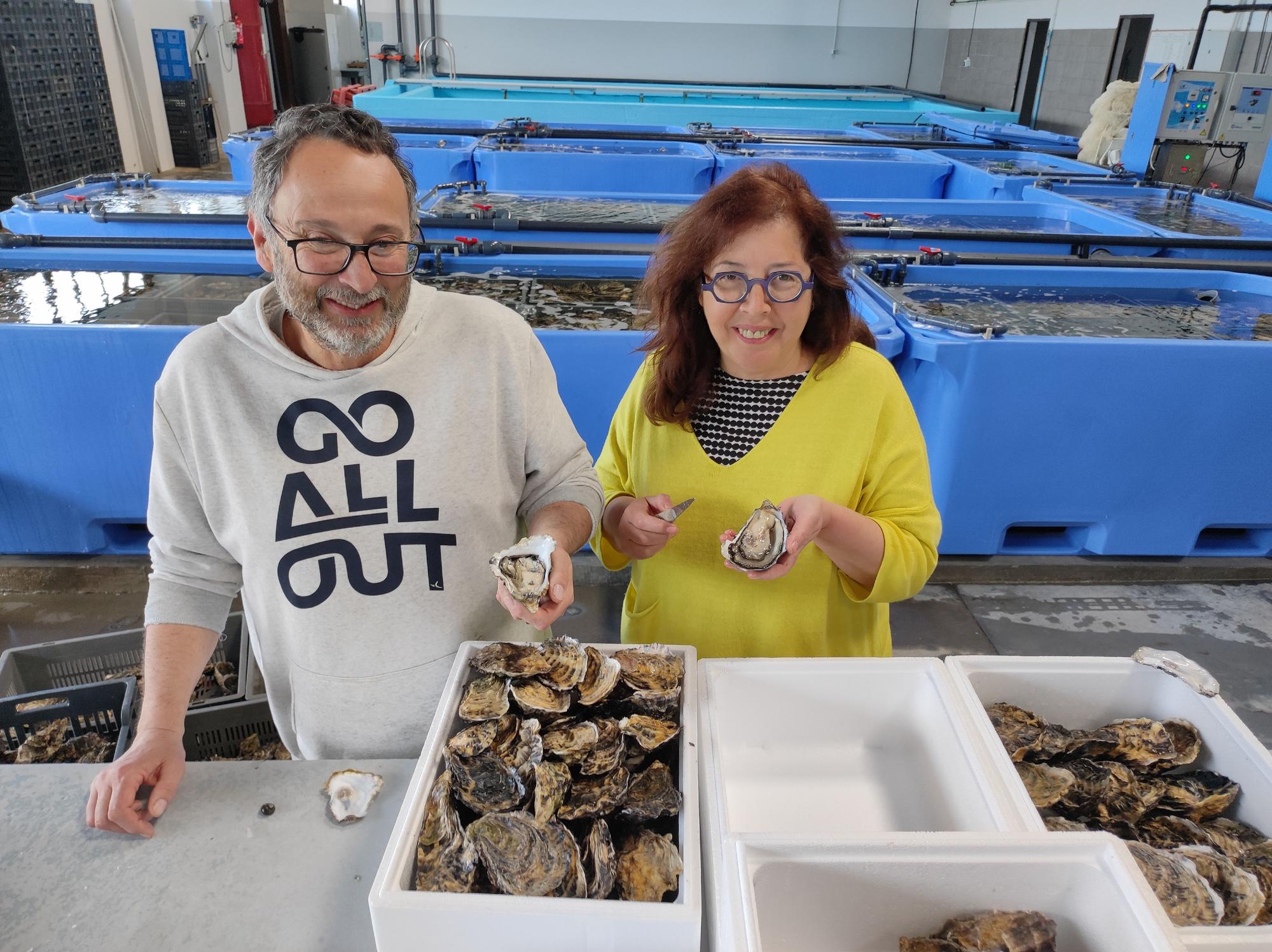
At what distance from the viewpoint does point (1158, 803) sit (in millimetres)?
996

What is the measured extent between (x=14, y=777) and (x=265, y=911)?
1.53ft

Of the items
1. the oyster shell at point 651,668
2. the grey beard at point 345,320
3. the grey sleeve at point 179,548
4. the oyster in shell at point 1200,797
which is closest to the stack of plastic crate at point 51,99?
the grey sleeve at point 179,548

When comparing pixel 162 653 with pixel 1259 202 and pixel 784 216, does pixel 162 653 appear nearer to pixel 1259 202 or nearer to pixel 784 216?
pixel 784 216

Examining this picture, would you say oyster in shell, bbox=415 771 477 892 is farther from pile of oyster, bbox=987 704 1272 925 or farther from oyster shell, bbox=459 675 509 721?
pile of oyster, bbox=987 704 1272 925

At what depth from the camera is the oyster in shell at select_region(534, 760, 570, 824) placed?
0.88 meters

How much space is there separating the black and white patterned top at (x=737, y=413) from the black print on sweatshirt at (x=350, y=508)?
0.45 metres

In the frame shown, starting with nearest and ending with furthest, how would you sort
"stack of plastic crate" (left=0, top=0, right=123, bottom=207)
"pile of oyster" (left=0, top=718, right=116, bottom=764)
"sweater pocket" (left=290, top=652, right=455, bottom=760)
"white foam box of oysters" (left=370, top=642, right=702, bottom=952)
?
1. "white foam box of oysters" (left=370, top=642, right=702, bottom=952)
2. "sweater pocket" (left=290, top=652, right=455, bottom=760)
3. "pile of oyster" (left=0, top=718, right=116, bottom=764)
4. "stack of plastic crate" (left=0, top=0, right=123, bottom=207)

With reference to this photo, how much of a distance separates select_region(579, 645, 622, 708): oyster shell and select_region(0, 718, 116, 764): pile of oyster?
1.25 meters

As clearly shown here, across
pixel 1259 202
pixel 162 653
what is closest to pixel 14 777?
pixel 162 653

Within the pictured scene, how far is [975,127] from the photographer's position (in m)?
6.84

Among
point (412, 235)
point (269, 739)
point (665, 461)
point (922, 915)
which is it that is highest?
point (412, 235)

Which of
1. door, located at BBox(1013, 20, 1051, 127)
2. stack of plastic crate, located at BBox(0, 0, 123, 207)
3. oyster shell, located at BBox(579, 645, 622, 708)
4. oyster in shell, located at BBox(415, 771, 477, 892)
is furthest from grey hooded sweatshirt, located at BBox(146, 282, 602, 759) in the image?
door, located at BBox(1013, 20, 1051, 127)

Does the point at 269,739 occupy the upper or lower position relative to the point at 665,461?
lower

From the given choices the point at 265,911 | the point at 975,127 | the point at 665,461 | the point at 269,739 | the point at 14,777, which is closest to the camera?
the point at 265,911
